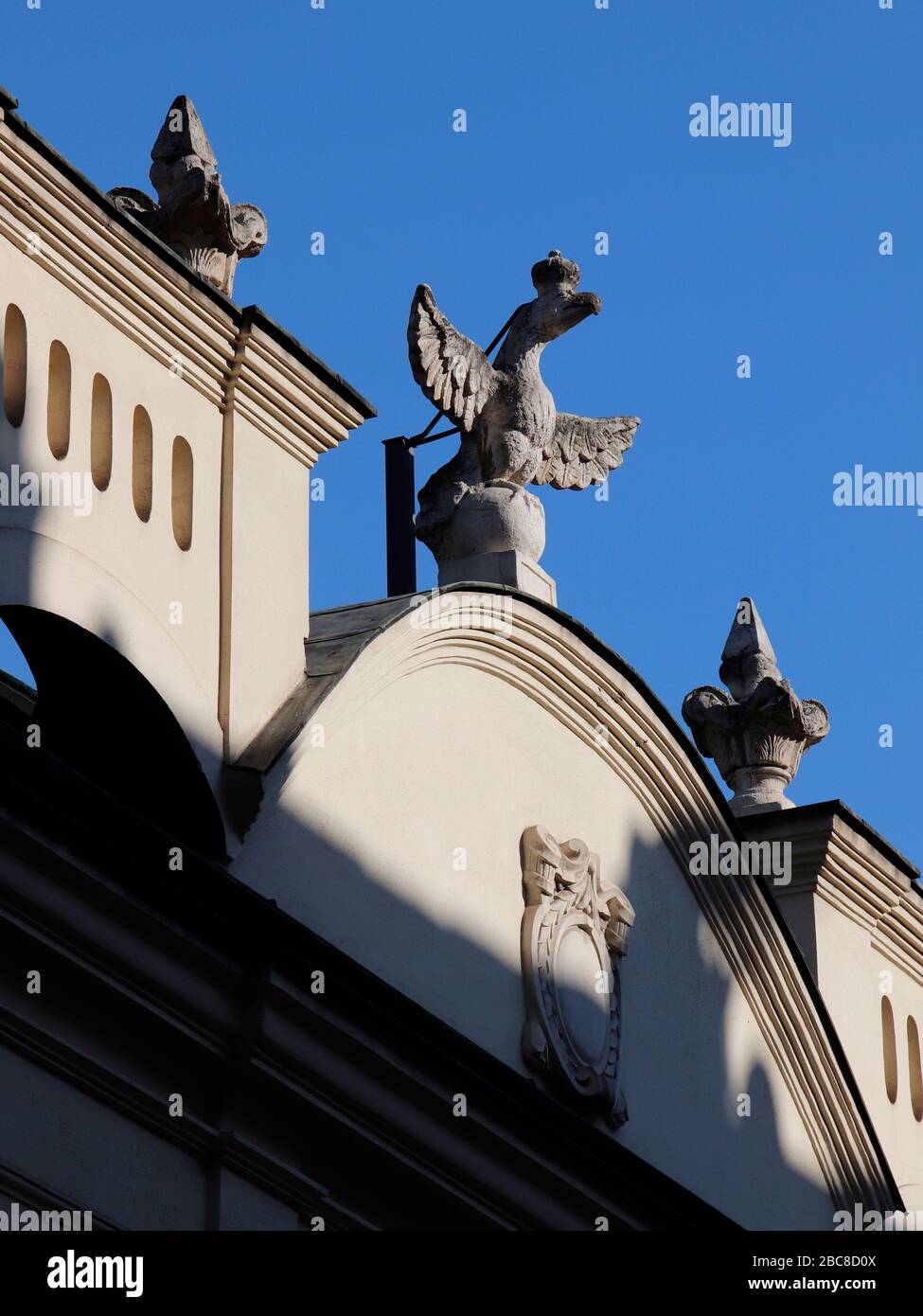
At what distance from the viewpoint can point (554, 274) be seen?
548 inches

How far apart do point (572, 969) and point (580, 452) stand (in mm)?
2723

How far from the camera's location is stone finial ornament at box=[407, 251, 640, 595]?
13.3 metres

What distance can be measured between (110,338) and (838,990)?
21.7 ft

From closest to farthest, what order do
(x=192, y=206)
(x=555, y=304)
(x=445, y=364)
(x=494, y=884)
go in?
(x=192, y=206) → (x=494, y=884) → (x=445, y=364) → (x=555, y=304)

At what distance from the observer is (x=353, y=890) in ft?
37.4

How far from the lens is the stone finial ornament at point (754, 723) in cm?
1556

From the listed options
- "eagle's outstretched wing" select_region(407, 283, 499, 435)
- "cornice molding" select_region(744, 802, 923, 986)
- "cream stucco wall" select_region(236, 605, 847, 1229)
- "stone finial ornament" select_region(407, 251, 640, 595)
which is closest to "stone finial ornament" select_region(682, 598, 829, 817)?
"cornice molding" select_region(744, 802, 923, 986)

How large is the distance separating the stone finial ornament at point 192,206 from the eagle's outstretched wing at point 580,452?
2.73 meters

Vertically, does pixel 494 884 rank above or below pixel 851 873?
below

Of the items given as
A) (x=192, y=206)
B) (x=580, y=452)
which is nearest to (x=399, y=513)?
(x=580, y=452)

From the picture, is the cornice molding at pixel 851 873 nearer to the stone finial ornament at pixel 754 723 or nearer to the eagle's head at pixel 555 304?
the stone finial ornament at pixel 754 723

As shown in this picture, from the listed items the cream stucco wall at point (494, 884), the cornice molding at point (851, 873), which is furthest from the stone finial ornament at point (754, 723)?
the cream stucco wall at point (494, 884)

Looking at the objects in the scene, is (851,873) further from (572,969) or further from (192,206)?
(192,206)
